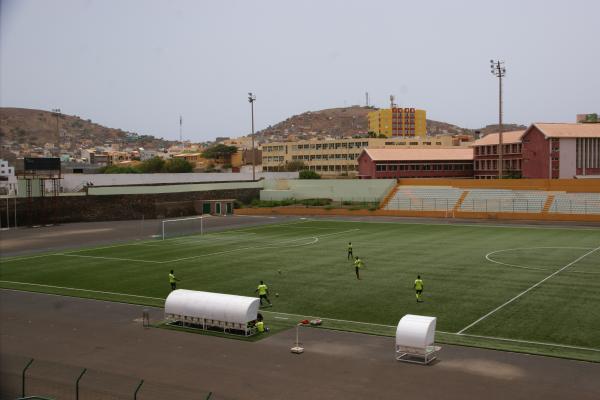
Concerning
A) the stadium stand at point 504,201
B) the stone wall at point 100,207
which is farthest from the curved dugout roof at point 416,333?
the stone wall at point 100,207

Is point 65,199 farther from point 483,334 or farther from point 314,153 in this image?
point 314,153

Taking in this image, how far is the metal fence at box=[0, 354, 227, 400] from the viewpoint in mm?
19578

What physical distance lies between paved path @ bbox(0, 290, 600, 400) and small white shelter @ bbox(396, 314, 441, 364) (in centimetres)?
49

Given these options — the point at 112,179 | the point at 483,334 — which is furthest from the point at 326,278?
the point at 112,179

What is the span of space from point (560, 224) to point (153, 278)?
4781cm

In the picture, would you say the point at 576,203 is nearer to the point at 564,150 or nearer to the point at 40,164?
the point at 564,150

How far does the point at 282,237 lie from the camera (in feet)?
204

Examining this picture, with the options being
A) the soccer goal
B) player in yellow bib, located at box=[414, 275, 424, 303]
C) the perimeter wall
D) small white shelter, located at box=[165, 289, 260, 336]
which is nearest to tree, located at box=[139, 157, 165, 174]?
the perimeter wall

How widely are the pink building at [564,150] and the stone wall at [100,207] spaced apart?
173 feet

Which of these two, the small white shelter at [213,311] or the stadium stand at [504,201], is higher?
the stadium stand at [504,201]

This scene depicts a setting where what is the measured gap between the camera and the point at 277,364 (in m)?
23.2

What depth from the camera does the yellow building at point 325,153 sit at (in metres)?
164

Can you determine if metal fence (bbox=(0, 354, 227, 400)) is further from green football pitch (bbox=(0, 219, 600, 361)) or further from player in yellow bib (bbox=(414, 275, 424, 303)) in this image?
player in yellow bib (bbox=(414, 275, 424, 303))

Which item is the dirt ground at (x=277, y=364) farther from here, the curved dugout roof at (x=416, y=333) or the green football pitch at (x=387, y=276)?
the green football pitch at (x=387, y=276)
